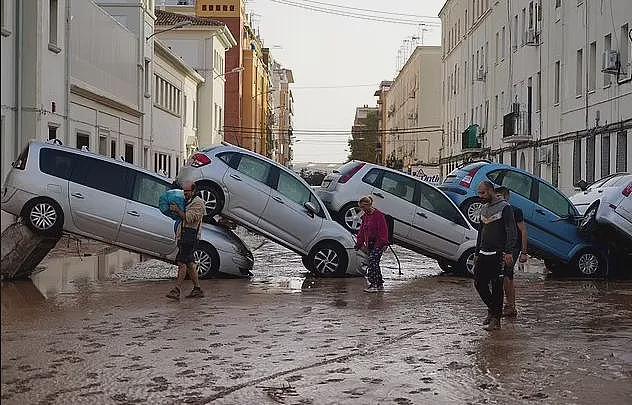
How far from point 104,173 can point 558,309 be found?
23.9 feet

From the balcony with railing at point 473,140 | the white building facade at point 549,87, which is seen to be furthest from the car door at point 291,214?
the balcony with railing at point 473,140

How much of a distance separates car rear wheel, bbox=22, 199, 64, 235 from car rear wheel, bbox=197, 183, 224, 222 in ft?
7.96

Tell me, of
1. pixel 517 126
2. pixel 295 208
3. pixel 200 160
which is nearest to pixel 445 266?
pixel 295 208

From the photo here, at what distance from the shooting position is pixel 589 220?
62.9ft

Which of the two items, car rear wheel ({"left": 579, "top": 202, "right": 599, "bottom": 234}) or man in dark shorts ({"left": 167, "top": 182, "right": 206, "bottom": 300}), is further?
car rear wheel ({"left": 579, "top": 202, "right": 599, "bottom": 234})

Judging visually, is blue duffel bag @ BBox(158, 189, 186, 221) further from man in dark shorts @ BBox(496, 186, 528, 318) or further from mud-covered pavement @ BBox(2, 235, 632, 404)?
man in dark shorts @ BBox(496, 186, 528, 318)

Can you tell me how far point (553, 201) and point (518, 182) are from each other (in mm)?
749

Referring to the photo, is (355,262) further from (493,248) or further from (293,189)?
(493,248)

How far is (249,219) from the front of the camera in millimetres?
17609

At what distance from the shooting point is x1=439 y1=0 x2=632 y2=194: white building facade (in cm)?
2927

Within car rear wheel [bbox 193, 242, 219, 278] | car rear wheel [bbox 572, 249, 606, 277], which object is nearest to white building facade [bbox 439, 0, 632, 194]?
car rear wheel [bbox 572, 249, 606, 277]

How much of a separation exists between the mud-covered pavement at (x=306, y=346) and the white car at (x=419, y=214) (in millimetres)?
2537

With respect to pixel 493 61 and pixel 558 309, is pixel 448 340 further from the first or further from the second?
pixel 493 61

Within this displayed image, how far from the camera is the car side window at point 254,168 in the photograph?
17609 millimetres
